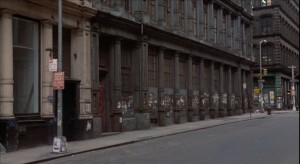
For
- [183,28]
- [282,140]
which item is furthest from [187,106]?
[282,140]

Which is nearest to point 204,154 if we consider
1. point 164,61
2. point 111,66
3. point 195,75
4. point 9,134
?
point 9,134

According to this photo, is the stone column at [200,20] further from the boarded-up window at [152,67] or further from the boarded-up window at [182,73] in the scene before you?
the boarded-up window at [152,67]

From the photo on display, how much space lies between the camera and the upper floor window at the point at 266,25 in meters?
78.8

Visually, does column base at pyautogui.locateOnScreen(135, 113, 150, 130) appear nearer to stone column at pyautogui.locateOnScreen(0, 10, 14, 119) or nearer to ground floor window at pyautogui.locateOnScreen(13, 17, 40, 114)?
ground floor window at pyautogui.locateOnScreen(13, 17, 40, 114)

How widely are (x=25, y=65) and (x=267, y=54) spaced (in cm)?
6459

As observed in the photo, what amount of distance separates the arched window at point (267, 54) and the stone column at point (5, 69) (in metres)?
65.4

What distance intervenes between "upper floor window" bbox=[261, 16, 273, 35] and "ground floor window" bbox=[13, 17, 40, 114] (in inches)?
2503

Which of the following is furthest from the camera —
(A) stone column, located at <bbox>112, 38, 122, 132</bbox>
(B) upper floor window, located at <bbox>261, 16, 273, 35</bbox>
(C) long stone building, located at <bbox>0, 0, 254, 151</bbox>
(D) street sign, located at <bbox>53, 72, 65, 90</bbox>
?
(B) upper floor window, located at <bbox>261, 16, 273, 35</bbox>

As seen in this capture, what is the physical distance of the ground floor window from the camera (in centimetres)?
1958

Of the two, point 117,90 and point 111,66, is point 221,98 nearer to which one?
point 117,90

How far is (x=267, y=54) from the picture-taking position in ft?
261

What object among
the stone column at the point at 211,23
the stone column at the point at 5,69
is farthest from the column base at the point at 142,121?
the stone column at the point at 211,23

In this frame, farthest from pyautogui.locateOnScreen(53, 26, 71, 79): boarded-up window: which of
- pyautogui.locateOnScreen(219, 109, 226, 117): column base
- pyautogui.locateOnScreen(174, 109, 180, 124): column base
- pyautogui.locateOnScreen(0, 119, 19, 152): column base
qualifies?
pyautogui.locateOnScreen(219, 109, 226, 117): column base

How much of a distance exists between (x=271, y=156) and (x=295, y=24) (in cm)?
8481
